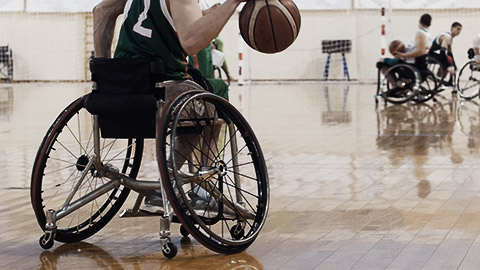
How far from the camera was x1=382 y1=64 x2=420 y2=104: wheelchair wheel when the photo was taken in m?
12.7

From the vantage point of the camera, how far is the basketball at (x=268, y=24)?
3.43 meters

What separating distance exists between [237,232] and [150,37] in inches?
32.6

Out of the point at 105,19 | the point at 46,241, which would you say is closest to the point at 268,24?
the point at 105,19

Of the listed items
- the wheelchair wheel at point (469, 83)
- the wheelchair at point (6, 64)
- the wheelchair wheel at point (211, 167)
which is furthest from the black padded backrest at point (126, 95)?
the wheelchair at point (6, 64)

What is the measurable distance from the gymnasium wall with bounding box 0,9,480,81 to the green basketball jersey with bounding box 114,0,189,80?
15834 mm

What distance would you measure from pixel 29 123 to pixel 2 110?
2.37m

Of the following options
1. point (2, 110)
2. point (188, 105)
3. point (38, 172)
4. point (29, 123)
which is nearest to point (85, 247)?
point (38, 172)

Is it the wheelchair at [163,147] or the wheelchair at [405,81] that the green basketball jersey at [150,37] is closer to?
the wheelchair at [163,147]

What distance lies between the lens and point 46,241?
3.49 metres

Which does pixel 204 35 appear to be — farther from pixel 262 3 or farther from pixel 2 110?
pixel 2 110

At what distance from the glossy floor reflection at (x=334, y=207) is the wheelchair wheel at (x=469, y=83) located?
3.95 meters

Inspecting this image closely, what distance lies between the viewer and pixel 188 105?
350 centimetres

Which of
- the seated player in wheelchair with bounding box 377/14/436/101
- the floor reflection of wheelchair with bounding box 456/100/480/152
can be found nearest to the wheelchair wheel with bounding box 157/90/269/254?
the floor reflection of wheelchair with bounding box 456/100/480/152

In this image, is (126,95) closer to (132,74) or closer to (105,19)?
(132,74)
